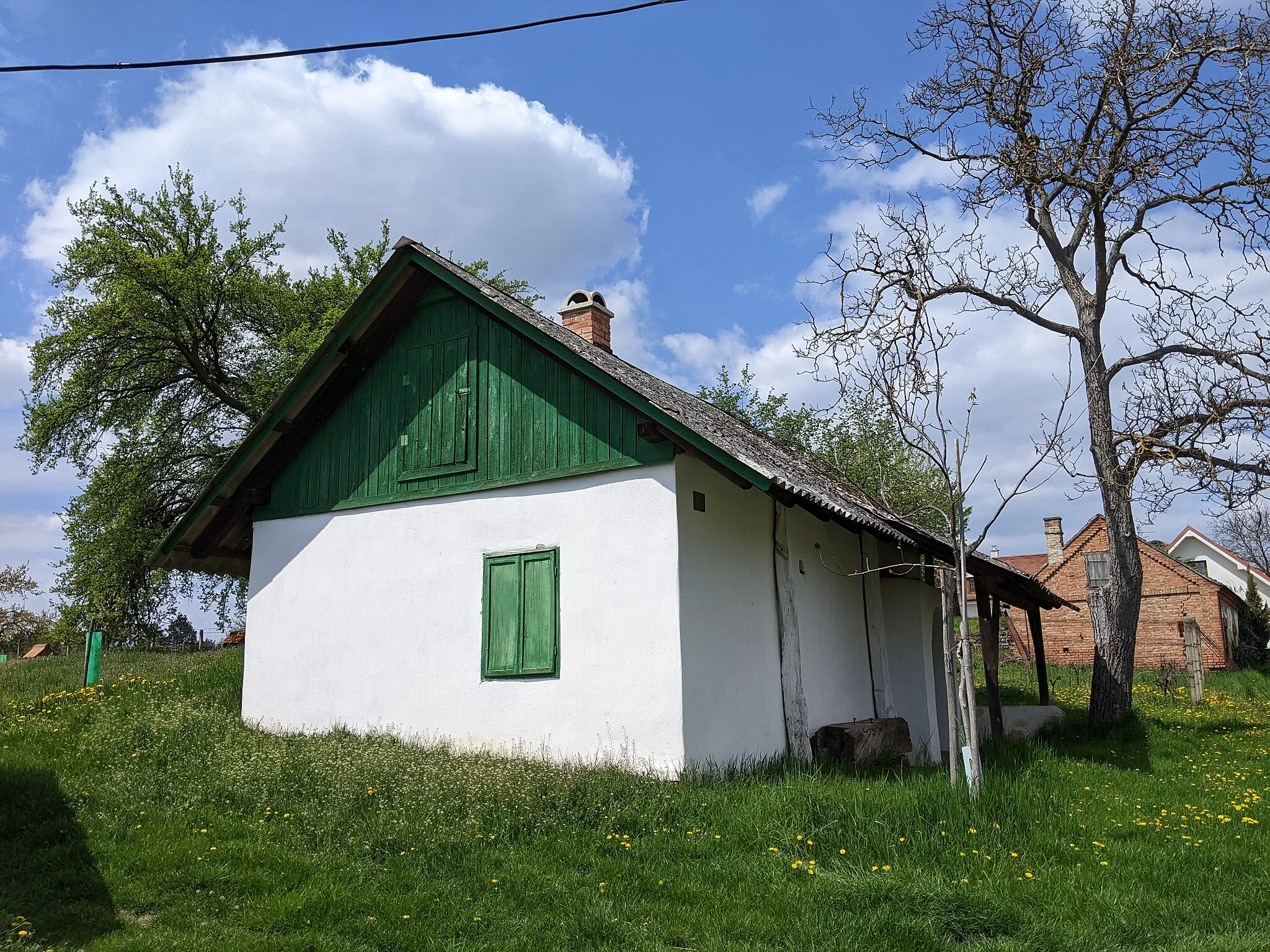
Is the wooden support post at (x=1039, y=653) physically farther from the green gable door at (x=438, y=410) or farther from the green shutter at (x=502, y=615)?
the green gable door at (x=438, y=410)

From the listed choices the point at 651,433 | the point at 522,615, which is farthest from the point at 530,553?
the point at 651,433

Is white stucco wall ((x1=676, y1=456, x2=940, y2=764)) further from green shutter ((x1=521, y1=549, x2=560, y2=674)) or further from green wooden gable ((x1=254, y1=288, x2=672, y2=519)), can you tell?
green shutter ((x1=521, y1=549, x2=560, y2=674))

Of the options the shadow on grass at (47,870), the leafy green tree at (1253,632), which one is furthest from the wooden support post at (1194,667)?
the leafy green tree at (1253,632)

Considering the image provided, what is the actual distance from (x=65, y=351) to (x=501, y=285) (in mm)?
11755

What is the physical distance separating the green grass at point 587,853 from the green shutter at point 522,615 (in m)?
1.06

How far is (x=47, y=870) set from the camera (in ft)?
22.9

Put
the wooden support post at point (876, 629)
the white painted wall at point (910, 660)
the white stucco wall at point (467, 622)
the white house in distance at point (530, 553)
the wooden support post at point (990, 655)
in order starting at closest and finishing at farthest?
1. the white stucco wall at point (467, 622)
2. the white house in distance at point (530, 553)
3. the wooden support post at point (990, 655)
4. the wooden support post at point (876, 629)
5. the white painted wall at point (910, 660)

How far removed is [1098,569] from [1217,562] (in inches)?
1496

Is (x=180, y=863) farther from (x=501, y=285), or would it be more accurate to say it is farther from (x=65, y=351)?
(x=501, y=285)

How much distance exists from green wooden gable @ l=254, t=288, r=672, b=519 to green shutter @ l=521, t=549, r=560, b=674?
38.0 inches

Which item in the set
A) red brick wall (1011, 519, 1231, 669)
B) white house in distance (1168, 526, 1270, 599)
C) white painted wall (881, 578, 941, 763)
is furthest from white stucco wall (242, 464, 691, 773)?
white house in distance (1168, 526, 1270, 599)

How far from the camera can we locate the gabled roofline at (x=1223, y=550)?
42.7 metres

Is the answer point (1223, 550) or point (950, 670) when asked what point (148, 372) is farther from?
point (1223, 550)

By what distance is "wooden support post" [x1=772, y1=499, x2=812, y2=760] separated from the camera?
10711mm
